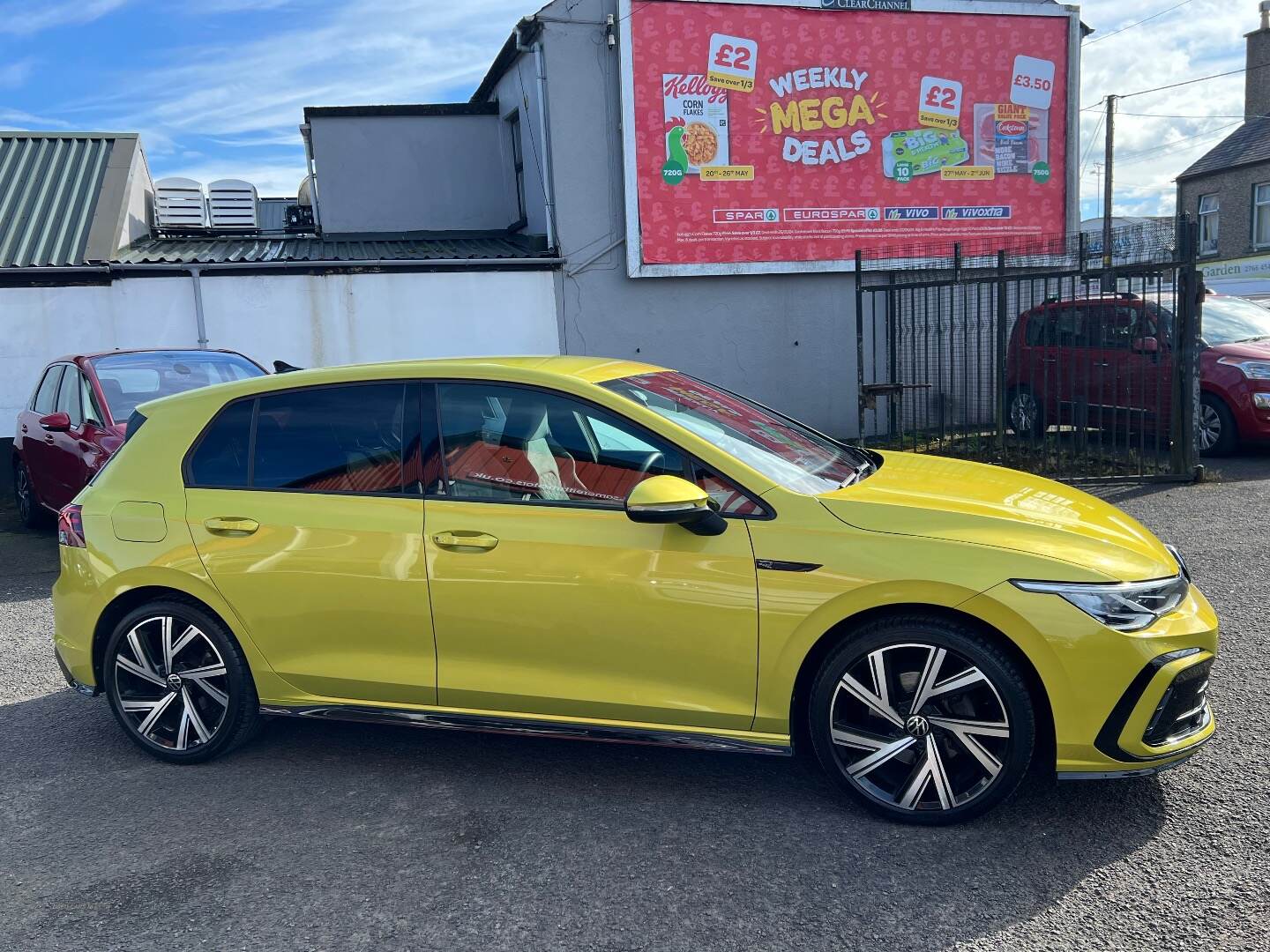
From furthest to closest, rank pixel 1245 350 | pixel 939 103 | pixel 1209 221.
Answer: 1. pixel 1209 221
2. pixel 939 103
3. pixel 1245 350

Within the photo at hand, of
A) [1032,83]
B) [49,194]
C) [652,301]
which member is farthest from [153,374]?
[1032,83]

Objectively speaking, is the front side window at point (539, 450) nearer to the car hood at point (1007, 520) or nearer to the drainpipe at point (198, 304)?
the car hood at point (1007, 520)

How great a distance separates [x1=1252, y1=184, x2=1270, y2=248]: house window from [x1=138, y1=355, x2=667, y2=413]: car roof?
30.3m

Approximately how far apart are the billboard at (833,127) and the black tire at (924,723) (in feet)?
Answer: 34.0

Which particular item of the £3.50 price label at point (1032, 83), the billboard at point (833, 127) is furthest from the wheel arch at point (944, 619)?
the £3.50 price label at point (1032, 83)

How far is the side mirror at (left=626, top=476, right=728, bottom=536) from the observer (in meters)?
3.41

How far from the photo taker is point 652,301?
1349 cm

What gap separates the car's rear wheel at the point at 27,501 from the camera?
980 cm

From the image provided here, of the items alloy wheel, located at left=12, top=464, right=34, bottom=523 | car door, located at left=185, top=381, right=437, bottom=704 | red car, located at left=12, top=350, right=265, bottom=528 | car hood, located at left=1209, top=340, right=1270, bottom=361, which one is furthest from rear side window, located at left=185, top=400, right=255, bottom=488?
car hood, located at left=1209, top=340, right=1270, bottom=361

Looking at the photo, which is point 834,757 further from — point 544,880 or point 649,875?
point 544,880

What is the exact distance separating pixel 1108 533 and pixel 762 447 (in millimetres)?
1253

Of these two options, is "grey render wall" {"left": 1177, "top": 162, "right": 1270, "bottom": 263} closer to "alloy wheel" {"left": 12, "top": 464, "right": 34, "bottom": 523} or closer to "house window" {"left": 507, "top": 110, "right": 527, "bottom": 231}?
"house window" {"left": 507, "top": 110, "right": 527, "bottom": 231}

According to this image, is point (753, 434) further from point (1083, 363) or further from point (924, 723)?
point (1083, 363)

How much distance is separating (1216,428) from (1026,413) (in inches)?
75.7
